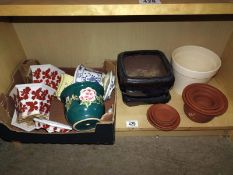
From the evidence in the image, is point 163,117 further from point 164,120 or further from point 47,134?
point 47,134

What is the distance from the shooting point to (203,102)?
3.12 ft

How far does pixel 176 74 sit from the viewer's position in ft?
3.27

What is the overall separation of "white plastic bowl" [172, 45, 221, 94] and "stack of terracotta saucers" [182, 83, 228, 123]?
0.14 feet

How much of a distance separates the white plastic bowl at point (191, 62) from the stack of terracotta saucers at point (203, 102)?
4cm

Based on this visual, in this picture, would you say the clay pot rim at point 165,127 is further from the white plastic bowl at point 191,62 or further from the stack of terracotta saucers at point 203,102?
the white plastic bowl at point 191,62

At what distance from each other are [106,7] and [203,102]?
0.62 metres

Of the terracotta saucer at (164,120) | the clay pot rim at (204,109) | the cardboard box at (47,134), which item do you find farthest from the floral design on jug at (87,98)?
the clay pot rim at (204,109)

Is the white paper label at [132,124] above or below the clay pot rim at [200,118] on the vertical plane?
below

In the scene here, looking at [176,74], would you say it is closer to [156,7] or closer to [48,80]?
[156,7]

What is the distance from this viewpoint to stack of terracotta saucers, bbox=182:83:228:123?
860 mm

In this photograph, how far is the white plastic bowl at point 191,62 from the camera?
0.96 metres

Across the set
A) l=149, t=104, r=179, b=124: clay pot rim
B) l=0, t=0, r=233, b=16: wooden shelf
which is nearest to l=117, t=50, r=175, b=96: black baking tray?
l=149, t=104, r=179, b=124: clay pot rim

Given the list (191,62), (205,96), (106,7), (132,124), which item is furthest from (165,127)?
(106,7)

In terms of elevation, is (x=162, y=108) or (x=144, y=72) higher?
(x=144, y=72)
